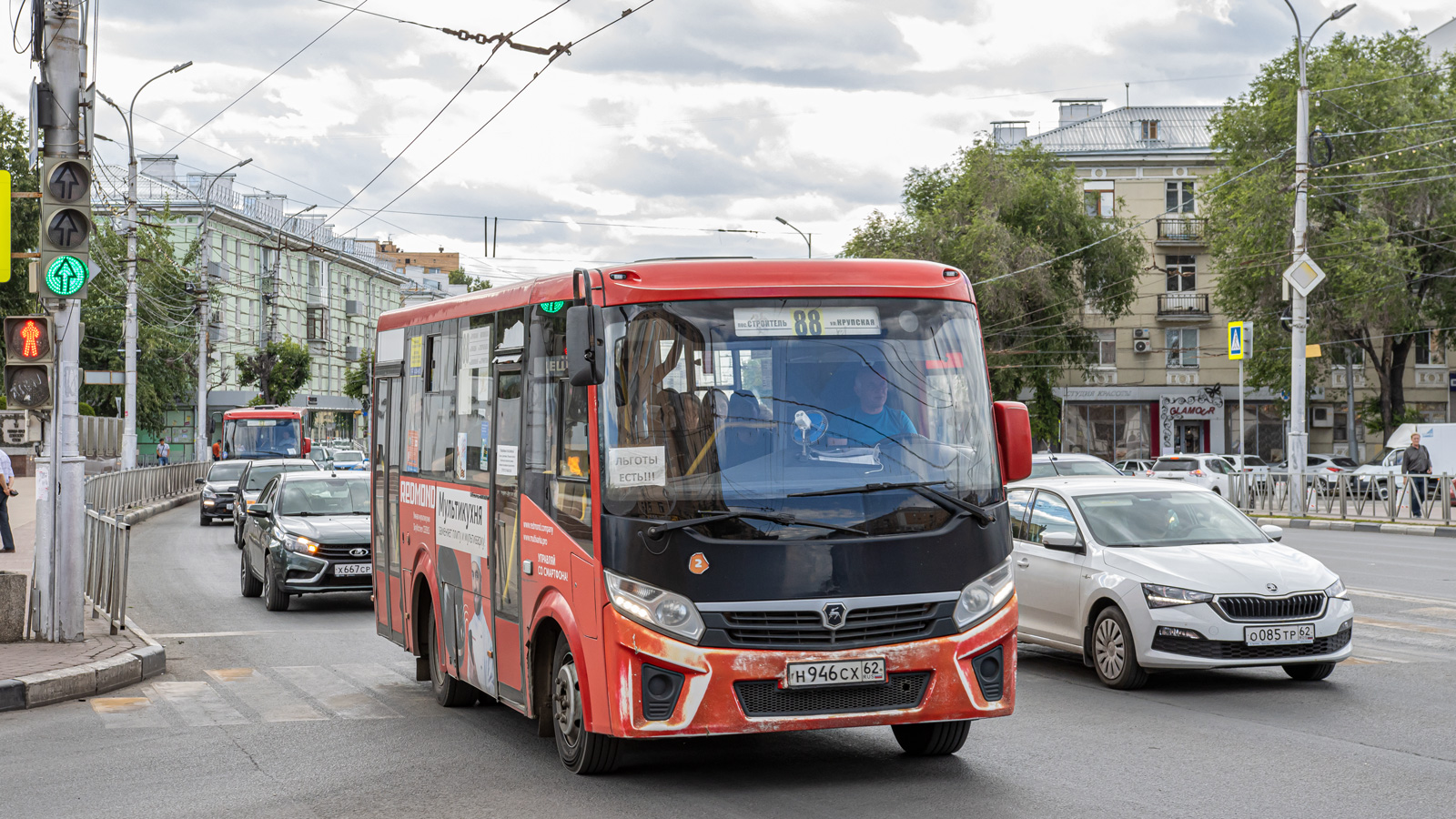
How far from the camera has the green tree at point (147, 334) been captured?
65.2 metres

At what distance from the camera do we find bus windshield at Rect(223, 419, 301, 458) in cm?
4531

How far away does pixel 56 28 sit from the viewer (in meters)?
12.6

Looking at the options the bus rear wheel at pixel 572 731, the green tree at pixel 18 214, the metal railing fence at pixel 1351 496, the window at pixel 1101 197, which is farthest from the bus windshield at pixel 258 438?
the bus rear wheel at pixel 572 731

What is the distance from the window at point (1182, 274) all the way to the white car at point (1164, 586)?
55325 millimetres

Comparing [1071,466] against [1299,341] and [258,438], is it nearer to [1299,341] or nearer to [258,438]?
[1299,341]

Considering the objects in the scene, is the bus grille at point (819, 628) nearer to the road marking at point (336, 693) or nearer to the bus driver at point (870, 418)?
the bus driver at point (870, 418)

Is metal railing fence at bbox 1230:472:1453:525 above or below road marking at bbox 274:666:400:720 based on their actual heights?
above

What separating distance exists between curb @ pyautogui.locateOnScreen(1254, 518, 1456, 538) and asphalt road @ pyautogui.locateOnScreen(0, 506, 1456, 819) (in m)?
17.2

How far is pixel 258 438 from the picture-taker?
45.5 m

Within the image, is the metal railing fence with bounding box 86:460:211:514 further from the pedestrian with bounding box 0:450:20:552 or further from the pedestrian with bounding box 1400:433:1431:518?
the pedestrian with bounding box 1400:433:1431:518

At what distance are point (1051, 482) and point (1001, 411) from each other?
15.1ft

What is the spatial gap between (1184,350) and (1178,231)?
5.13 metres

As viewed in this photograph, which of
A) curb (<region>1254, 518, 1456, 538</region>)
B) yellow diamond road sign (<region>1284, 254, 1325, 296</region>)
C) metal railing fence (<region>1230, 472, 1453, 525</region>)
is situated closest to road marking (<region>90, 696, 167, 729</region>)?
curb (<region>1254, 518, 1456, 538</region>)

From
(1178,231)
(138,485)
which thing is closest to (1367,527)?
(138,485)
